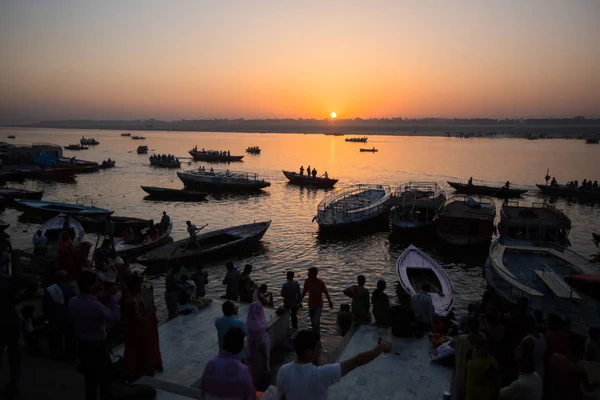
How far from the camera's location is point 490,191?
4853 centimetres

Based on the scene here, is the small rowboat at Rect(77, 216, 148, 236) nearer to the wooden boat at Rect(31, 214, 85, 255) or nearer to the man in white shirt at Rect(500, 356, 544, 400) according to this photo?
the wooden boat at Rect(31, 214, 85, 255)

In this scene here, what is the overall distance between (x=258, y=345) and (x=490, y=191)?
47.5m

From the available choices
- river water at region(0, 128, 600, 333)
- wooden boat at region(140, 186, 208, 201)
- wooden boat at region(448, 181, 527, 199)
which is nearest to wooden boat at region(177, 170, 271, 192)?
river water at region(0, 128, 600, 333)

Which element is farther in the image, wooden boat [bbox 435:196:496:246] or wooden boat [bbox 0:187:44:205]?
wooden boat [bbox 0:187:44:205]

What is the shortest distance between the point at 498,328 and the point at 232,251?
17.4 m

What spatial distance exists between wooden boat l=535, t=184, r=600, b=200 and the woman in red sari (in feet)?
163

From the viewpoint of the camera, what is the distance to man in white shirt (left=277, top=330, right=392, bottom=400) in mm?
3764

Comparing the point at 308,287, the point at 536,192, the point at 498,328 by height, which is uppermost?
the point at 498,328

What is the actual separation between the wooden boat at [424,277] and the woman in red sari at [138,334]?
10133mm

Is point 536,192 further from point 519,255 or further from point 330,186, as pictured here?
point 519,255

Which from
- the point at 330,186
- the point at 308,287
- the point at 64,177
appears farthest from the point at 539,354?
the point at 64,177

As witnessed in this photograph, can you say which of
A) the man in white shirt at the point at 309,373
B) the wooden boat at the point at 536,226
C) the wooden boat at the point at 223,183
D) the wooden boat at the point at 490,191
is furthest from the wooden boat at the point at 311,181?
the man in white shirt at the point at 309,373

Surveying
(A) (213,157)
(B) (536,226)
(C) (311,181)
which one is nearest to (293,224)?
(B) (536,226)

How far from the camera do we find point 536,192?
2024 inches
